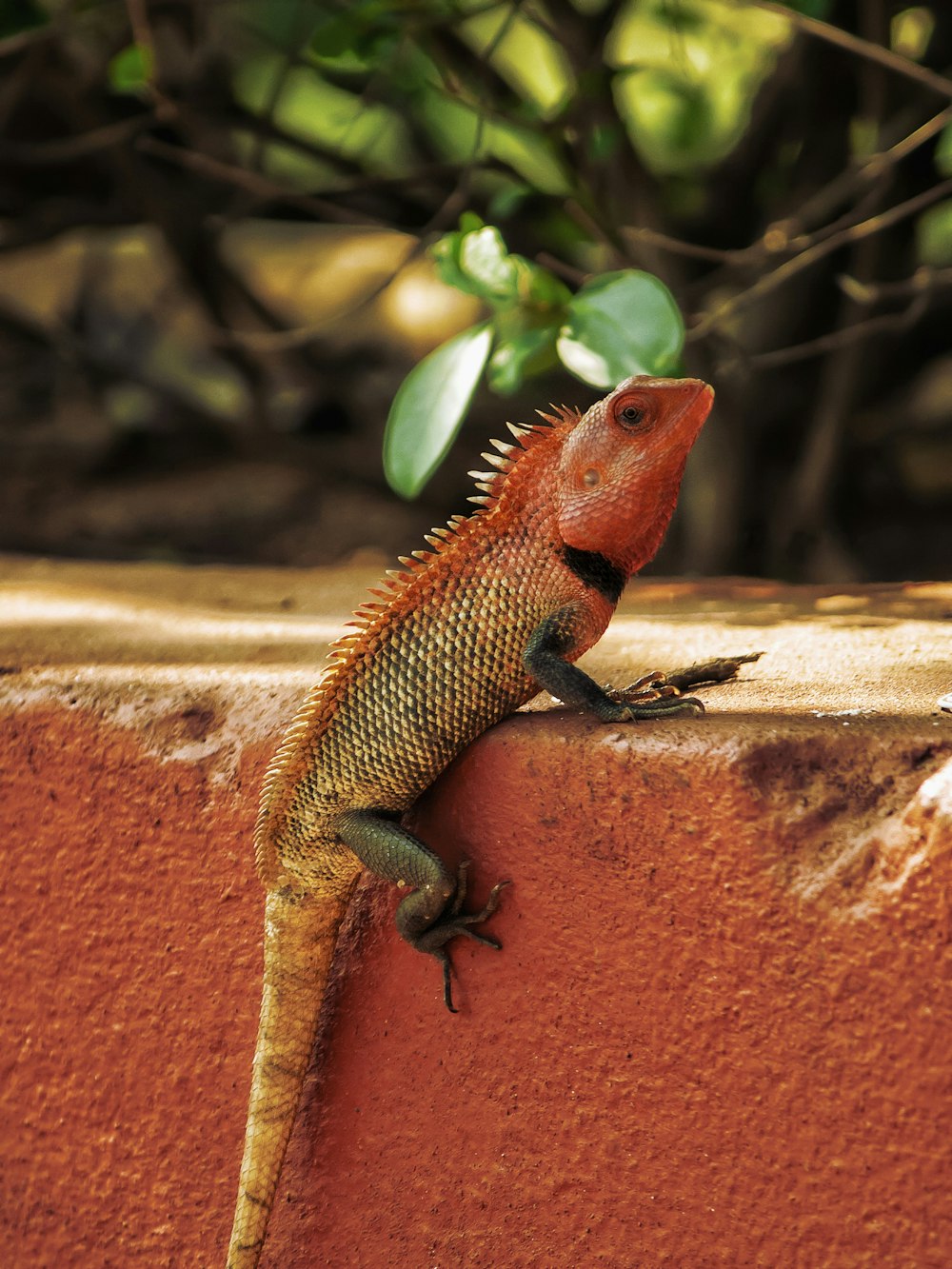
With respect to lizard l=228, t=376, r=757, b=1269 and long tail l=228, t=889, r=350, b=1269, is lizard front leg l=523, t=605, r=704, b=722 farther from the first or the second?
long tail l=228, t=889, r=350, b=1269

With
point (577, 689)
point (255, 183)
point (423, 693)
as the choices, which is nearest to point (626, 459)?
point (577, 689)

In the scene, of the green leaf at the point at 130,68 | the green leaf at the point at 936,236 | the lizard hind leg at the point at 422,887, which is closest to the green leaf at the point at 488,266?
the lizard hind leg at the point at 422,887

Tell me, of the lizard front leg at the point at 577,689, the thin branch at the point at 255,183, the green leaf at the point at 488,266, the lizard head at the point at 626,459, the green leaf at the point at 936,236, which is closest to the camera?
the lizard front leg at the point at 577,689

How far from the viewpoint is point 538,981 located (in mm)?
1794

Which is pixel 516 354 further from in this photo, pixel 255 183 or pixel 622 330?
pixel 255 183

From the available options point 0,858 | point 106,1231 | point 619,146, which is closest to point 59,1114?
point 106,1231

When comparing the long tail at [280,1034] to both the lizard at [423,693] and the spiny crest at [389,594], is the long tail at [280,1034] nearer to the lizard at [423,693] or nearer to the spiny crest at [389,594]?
the lizard at [423,693]

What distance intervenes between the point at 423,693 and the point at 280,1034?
0.61 meters

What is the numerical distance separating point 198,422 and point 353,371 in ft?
3.23

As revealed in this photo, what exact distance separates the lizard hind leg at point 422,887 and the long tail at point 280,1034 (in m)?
0.16

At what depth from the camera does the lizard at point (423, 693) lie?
6.09 ft

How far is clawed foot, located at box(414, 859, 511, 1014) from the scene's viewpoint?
1.80 m

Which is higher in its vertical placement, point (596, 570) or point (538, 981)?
point (596, 570)

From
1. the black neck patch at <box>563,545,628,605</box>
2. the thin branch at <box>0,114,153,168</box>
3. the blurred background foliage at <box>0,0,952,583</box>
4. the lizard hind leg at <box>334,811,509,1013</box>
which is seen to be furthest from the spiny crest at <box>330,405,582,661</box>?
the thin branch at <box>0,114,153,168</box>
